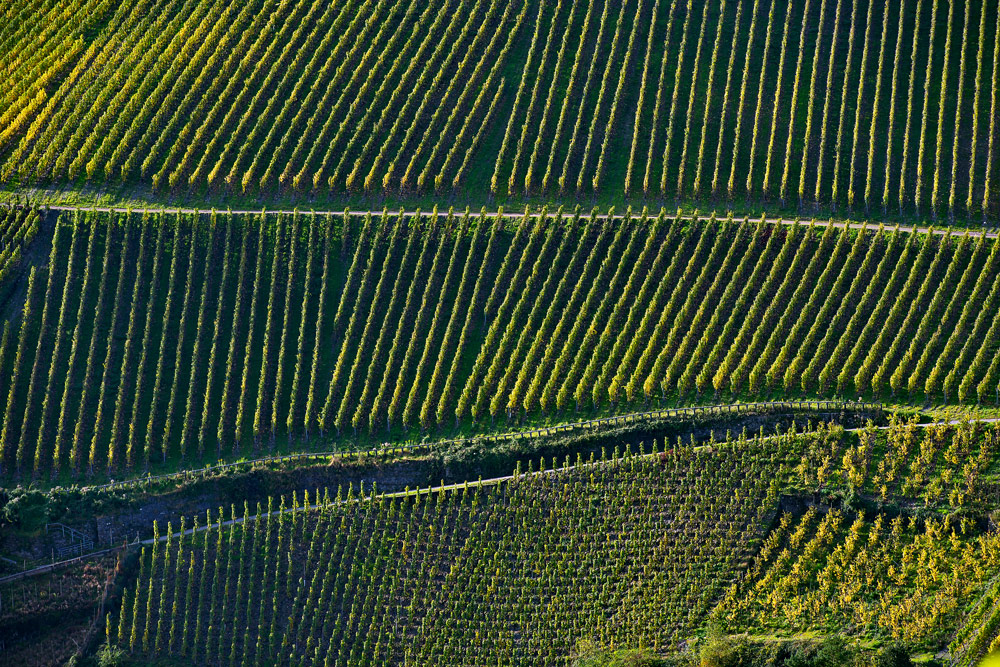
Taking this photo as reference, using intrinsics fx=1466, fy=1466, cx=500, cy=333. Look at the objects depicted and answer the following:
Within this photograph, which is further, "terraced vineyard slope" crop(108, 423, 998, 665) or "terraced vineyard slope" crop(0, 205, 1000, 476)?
"terraced vineyard slope" crop(0, 205, 1000, 476)

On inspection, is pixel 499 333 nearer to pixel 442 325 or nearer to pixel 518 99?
pixel 442 325

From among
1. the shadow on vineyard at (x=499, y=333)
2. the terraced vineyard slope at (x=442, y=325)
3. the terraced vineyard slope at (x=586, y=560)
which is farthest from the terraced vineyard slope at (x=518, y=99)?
the terraced vineyard slope at (x=586, y=560)

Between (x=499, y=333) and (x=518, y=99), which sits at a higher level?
(x=518, y=99)

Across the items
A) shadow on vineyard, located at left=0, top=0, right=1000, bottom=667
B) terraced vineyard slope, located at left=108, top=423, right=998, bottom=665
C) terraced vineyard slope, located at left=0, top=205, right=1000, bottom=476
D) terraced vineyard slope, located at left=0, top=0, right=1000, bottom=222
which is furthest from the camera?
terraced vineyard slope, located at left=0, top=0, right=1000, bottom=222

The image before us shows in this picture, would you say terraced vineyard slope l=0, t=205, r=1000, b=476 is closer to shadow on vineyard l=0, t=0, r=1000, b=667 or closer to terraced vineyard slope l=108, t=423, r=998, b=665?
shadow on vineyard l=0, t=0, r=1000, b=667

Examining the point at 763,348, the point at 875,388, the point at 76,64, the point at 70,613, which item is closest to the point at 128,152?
the point at 76,64

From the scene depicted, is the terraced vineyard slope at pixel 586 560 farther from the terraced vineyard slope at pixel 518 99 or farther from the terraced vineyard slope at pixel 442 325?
the terraced vineyard slope at pixel 518 99

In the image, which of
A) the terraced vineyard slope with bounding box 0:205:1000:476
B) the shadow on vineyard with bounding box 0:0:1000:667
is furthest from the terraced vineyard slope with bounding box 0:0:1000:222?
the terraced vineyard slope with bounding box 0:205:1000:476

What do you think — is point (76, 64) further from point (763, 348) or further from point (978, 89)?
point (978, 89)

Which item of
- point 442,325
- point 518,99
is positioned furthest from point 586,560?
point 518,99

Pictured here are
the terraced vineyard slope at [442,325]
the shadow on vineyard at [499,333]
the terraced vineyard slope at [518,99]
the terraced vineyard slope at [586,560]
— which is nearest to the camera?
the terraced vineyard slope at [586,560]

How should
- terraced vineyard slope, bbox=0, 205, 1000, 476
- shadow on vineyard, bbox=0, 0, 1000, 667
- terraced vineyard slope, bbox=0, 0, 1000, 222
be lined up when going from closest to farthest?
shadow on vineyard, bbox=0, 0, 1000, 667 < terraced vineyard slope, bbox=0, 205, 1000, 476 < terraced vineyard slope, bbox=0, 0, 1000, 222
